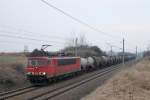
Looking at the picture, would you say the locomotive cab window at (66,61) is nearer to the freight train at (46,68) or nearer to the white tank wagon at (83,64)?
the freight train at (46,68)

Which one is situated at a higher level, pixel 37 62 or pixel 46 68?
pixel 37 62

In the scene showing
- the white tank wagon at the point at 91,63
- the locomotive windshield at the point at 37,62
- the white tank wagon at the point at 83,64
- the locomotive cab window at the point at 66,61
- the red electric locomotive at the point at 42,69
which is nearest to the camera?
the red electric locomotive at the point at 42,69

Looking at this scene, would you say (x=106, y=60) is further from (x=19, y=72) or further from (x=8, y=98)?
(x=8, y=98)

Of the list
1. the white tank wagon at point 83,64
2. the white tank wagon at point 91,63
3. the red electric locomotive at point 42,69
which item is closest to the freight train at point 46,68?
the red electric locomotive at point 42,69

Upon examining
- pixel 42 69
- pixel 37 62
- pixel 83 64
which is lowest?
pixel 42 69

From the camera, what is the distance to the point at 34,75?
31812 millimetres

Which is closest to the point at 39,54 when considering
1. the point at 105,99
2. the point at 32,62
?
the point at 32,62

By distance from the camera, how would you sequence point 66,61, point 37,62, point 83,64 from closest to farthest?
point 37,62 < point 66,61 < point 83,64

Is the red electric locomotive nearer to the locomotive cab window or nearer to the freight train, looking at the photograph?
the freight train

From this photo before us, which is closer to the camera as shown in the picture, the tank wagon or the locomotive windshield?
the tank wagon

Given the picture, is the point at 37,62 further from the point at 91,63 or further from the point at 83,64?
the point at 91,63

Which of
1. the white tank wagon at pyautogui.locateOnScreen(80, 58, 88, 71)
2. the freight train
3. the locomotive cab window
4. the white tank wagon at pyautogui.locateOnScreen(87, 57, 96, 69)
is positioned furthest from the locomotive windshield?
the white tank wagon at pyautogui.locateOnScreen(87, 57, 96, 69)

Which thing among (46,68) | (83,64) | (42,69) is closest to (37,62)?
(42,69)

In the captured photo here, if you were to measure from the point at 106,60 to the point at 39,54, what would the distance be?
4203 cm
